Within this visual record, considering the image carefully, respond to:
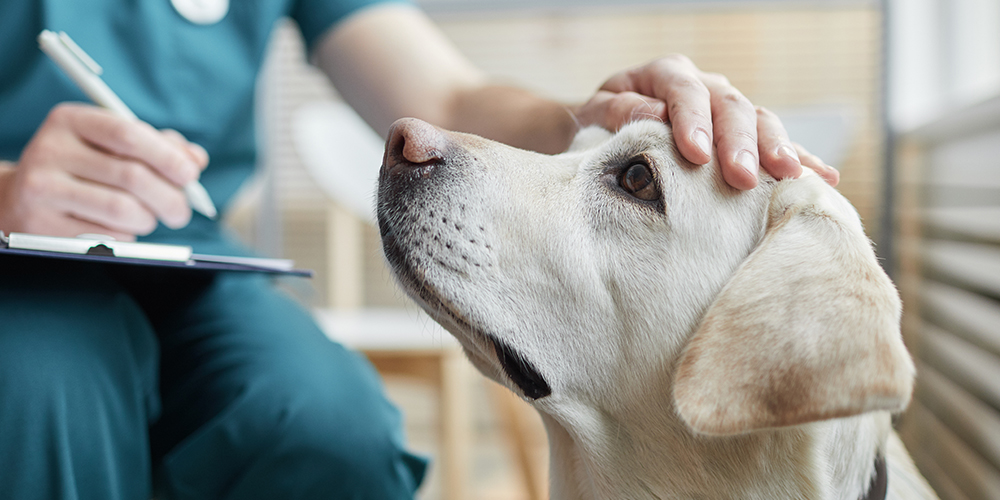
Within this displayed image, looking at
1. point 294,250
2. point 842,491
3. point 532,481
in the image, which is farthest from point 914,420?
point 294,250

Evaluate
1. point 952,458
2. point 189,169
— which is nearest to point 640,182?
point 189,169

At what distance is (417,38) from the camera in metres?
1.32

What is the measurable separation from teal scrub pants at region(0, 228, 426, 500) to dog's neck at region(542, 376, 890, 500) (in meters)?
0.35

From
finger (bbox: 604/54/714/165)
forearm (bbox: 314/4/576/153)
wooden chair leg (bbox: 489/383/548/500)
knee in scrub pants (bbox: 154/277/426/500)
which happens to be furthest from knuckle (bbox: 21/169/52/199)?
wooden chair leg (bbox: 489/383/548/500)

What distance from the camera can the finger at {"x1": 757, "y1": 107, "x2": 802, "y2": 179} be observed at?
727 mm

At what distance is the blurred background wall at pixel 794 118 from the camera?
1.66 metres

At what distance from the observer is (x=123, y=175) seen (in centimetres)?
82

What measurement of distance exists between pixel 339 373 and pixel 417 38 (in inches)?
25.8

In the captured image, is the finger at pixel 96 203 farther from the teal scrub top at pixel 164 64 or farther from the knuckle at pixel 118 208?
the teal scrub top at pixel 164 64

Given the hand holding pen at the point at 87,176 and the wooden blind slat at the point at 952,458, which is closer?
the hand holding pen at the point at 87,176

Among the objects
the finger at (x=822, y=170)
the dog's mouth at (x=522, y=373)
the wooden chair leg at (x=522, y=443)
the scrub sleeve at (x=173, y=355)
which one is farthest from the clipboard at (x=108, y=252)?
the wooden chair leg at (x=522, y=443)

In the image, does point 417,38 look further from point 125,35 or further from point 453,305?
point 453,305

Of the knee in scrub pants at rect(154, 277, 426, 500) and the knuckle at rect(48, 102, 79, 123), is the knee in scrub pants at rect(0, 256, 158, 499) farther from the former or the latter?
the knuckle at rect(48, 102, 79, 123)

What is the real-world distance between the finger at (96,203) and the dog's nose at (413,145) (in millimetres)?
336
